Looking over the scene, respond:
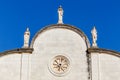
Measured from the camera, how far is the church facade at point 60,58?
23.7 metres

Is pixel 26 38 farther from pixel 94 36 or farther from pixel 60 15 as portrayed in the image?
pixel 94 36

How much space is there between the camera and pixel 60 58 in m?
24.3

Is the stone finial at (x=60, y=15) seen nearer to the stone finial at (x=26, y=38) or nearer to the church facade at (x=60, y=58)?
the church facade at (x=60, y=58)

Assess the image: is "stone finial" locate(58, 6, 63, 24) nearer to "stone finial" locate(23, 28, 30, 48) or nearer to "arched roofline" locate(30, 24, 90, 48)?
"arched roofline" locate(30, 24, 90, 48)

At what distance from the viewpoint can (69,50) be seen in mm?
24391

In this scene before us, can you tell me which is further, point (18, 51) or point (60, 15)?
point (60, 15)

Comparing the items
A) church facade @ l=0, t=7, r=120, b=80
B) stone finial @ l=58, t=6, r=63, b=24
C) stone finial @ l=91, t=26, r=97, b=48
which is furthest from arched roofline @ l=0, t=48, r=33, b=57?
stone finial @ l=91, t=26, r=97, b=48

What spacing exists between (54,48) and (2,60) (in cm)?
384

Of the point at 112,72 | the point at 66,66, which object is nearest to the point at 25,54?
the point at 66,66

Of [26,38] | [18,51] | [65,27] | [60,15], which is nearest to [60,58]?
[65,27]

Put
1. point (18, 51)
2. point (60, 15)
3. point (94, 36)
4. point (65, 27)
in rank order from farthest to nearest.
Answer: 1. point (60, 15)
2. point (65, 27)
3. point (94, 36)
4. point (18, 51)

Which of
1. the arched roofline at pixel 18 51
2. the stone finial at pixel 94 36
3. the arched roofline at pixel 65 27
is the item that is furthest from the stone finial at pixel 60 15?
the arched roofline at pixel 18 51

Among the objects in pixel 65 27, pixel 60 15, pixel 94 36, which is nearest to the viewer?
pixel 94 36

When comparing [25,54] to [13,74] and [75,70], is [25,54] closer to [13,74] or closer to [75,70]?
[13,74]
